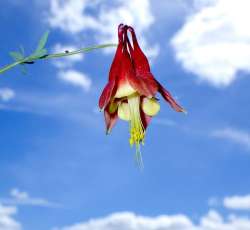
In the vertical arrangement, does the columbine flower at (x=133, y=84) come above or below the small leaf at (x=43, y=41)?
below

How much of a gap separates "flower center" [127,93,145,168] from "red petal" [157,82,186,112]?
191mm

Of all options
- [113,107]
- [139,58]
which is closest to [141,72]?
[139,58]

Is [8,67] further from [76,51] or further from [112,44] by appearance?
[112,44]

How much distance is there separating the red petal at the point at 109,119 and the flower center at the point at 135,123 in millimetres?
137

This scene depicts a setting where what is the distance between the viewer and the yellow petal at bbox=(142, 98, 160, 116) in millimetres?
3082

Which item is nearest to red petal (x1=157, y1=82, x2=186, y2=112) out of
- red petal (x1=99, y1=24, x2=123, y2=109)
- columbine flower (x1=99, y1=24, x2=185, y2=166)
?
columbine flower (x1=99, y1=24, x2=185, y2=166)

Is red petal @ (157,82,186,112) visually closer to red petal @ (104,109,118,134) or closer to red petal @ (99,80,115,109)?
red petal @ (99,80,115,109)

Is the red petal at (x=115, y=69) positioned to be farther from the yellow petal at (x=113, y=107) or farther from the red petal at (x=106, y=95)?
the yellow petal at (x=113, y=107)

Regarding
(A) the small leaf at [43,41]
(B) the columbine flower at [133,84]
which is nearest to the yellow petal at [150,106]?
(B) the columbine flower at [133,84]

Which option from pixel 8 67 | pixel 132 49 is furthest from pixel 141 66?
pixel 8 67

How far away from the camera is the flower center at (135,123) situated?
9.75 feet

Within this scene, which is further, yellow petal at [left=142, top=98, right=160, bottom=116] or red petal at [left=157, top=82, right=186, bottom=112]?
yellow petal at [left=142, top=98, right=160, bottom=116]

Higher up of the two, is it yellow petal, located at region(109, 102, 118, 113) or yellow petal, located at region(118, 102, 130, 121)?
yellow petal, located at region(109, 102, 118, 113)

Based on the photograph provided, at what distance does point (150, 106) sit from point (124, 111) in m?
0.15
